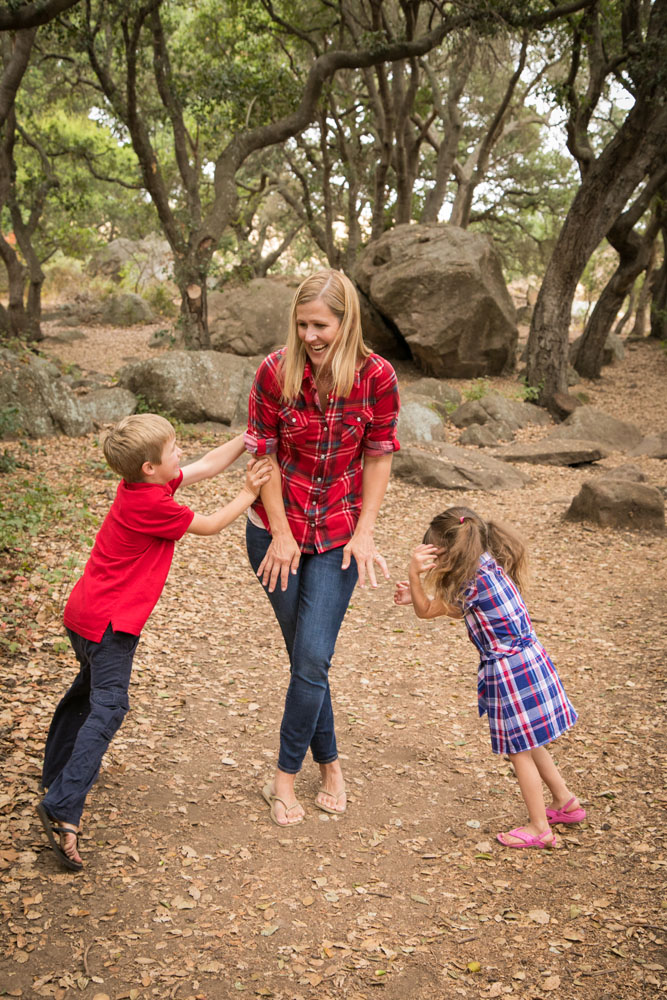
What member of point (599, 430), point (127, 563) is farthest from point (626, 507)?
point (127, 563)

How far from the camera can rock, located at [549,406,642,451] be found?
12.8m

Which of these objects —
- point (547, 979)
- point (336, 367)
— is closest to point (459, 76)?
point (336, 367)

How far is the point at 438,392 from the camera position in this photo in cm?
1396

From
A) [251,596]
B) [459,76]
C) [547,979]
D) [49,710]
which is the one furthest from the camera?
[459,76]

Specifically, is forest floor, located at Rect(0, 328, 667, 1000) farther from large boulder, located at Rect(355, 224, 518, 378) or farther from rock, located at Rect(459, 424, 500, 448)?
large boulder, located at Rect(355, 224, 518, 378)

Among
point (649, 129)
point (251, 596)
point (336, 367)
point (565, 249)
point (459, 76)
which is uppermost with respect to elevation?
point (459, 76)

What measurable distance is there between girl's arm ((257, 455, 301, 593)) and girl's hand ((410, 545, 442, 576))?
0.44m

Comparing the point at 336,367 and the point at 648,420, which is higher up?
the point at 336,367

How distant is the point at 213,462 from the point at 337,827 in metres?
1.61

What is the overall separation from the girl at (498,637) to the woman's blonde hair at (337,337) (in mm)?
713

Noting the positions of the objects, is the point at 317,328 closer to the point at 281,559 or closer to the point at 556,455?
the point at 281,559

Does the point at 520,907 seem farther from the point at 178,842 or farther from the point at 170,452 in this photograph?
the point at 170,452

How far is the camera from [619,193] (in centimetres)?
1331

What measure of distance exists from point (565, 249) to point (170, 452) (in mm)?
12178
